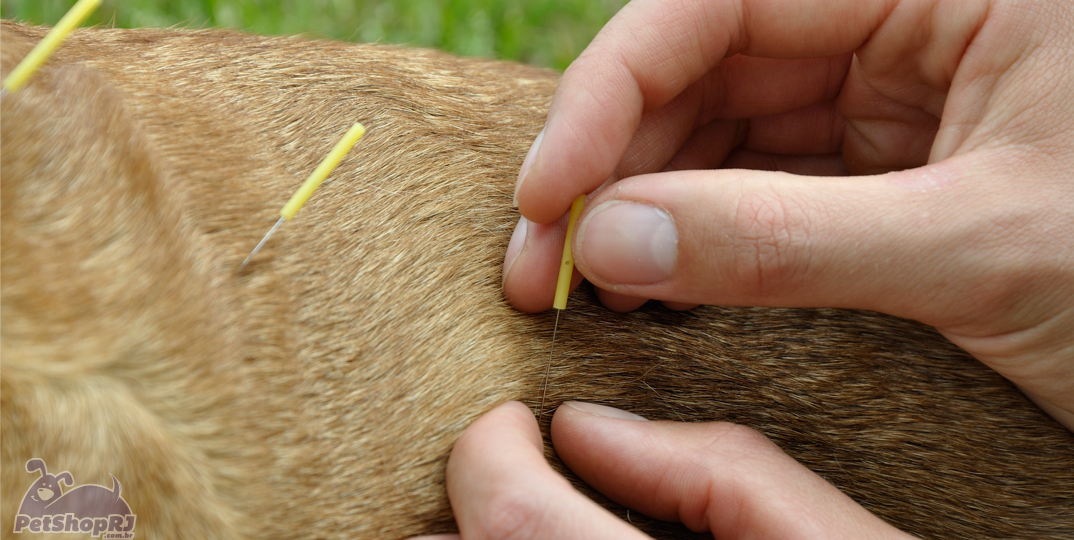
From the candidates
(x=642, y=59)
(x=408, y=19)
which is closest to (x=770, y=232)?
(x=642, y=59)

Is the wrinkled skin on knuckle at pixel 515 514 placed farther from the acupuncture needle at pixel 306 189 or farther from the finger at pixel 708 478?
the acupuncture needle at pixel 306 189

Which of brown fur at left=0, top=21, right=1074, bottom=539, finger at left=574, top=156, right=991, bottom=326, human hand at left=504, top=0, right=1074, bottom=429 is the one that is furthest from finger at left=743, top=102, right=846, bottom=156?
finger at left=574, top=156, right=991, bottom=326

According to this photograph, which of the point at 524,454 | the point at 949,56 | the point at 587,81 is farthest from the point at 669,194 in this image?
the point at 949,56

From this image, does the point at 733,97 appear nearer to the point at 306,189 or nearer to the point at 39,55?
the point at 306,189

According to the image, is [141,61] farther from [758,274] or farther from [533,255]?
[758,274]

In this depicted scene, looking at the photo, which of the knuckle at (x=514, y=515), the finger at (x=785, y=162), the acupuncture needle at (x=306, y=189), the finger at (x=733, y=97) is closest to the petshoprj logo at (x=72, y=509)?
the acupuncture needle at (x=306, y=189)

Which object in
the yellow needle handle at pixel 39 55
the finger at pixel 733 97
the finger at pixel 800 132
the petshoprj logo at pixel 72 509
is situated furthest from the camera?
the finger at pixel 800 132
